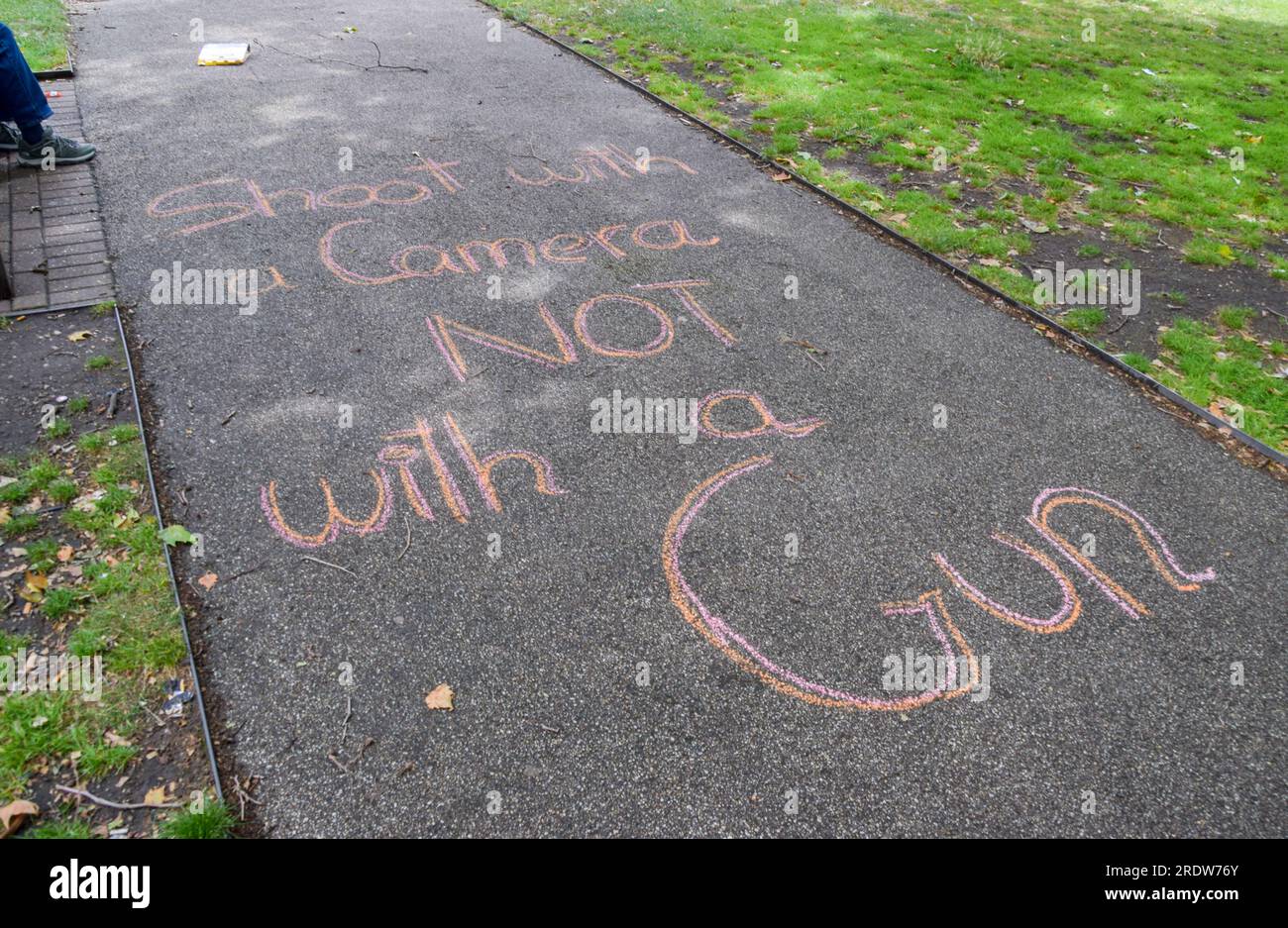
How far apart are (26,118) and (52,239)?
5.04 ft

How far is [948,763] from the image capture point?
2.43 m

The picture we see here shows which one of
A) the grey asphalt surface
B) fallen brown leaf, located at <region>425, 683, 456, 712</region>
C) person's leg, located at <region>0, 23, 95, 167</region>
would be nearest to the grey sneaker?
person's leg, located at <region>0, 23, 95, 167</region>

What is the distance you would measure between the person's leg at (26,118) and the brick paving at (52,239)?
11 centimetres

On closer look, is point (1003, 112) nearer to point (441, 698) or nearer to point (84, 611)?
point (441, 698)

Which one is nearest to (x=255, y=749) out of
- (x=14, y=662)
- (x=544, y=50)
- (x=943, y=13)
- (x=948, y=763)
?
(x=14, y=662)

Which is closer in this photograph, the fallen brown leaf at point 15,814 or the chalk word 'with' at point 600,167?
the fallen brown leaf at point 15,814

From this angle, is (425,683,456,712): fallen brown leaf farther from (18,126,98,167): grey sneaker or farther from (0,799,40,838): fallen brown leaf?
(18,126,98,167): grey sneaker

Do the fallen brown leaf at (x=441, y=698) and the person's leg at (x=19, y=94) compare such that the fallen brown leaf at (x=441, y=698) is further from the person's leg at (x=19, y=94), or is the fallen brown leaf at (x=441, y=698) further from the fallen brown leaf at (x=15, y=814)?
the person's leg at (x=19, y=94)

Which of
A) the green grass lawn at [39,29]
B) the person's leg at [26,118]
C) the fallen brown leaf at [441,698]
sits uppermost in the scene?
the green grass lawn at [39,29]

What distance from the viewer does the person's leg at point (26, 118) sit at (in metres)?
5.58
